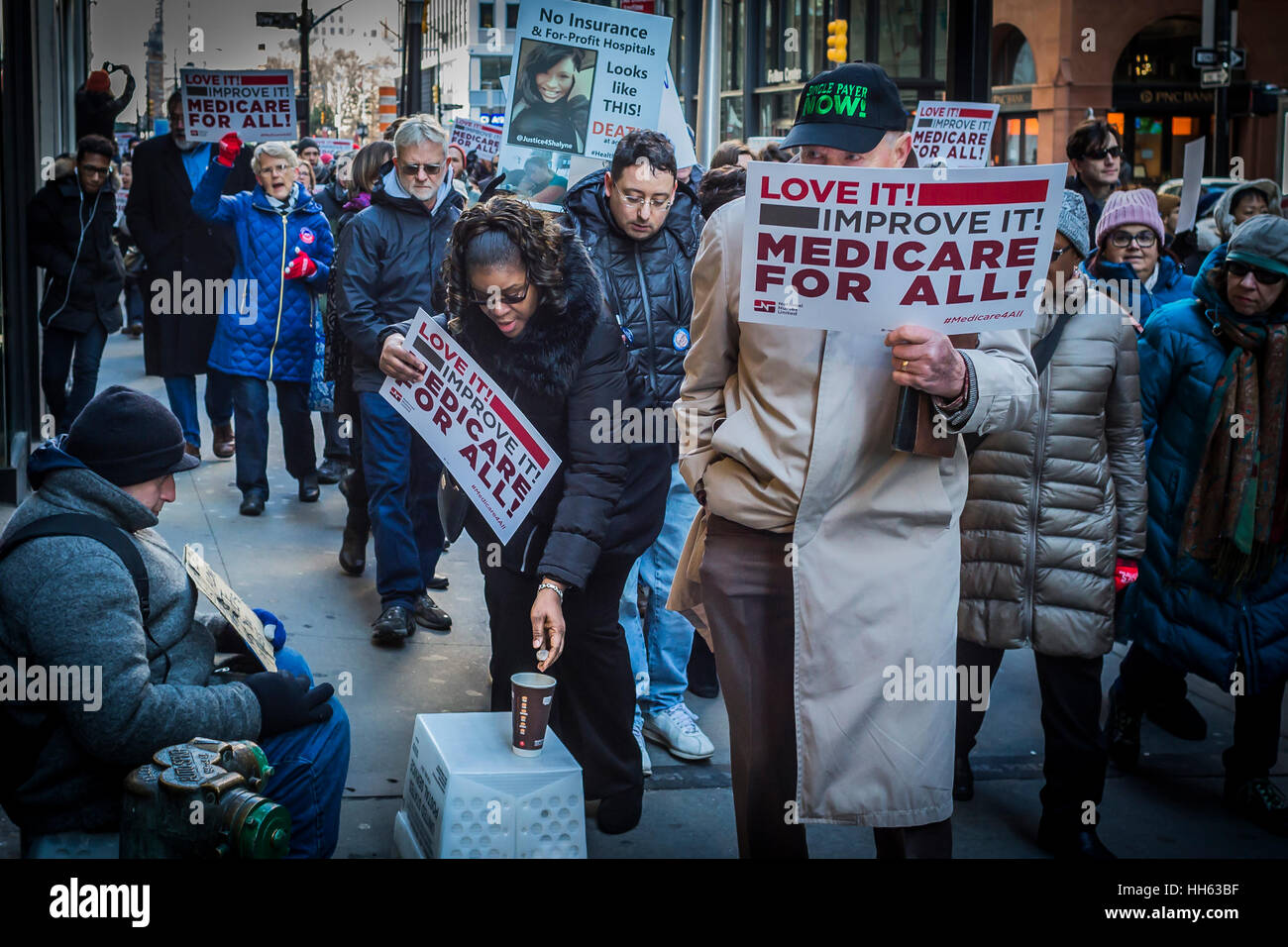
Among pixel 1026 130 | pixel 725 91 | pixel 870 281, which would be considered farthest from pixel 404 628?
pixel 725 91

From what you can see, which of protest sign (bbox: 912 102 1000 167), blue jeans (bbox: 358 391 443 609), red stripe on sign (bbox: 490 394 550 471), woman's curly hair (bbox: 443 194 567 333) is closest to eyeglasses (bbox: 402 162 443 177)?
blue jeans (bbox: 358 391 443 609)

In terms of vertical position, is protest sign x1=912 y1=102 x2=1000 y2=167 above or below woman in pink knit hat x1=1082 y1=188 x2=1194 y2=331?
above

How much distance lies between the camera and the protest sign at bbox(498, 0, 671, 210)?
7625mm

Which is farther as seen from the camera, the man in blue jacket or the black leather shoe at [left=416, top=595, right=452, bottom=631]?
the black leather shoe at [left=416, top=595, right=452, bottom=631]

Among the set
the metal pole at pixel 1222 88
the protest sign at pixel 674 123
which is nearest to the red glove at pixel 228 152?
the protest sign at pixel 674 123

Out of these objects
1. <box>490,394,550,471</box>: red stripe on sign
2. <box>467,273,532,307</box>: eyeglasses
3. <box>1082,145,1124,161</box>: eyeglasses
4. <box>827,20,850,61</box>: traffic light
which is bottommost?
<box>490,394,550,471</box>: red stripe on sign

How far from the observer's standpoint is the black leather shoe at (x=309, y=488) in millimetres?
9547

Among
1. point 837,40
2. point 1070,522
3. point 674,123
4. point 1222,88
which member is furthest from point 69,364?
point 837,40

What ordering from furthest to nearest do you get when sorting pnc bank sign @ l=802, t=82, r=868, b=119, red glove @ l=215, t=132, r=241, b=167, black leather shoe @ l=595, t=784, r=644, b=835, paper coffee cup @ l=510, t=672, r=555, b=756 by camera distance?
red glove @ l=215, t=132, r=241, b=167, black leather shoe @ l=595, t=784, r=644, b=835, paper coffee cup @ l=510, t=672, r=555, b=756, pnc bank sign @ l=802, t=82, r=868, b=119

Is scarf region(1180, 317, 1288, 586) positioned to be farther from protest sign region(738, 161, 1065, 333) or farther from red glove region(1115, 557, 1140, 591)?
protest sign region(738, 161, 1065, 333)

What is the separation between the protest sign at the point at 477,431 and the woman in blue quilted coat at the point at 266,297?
470cm

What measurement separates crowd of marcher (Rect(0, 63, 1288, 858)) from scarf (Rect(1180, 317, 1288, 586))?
11 mm

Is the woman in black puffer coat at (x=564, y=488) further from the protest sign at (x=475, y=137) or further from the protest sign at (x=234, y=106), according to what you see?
the protest sign at (x=475, y=137)
